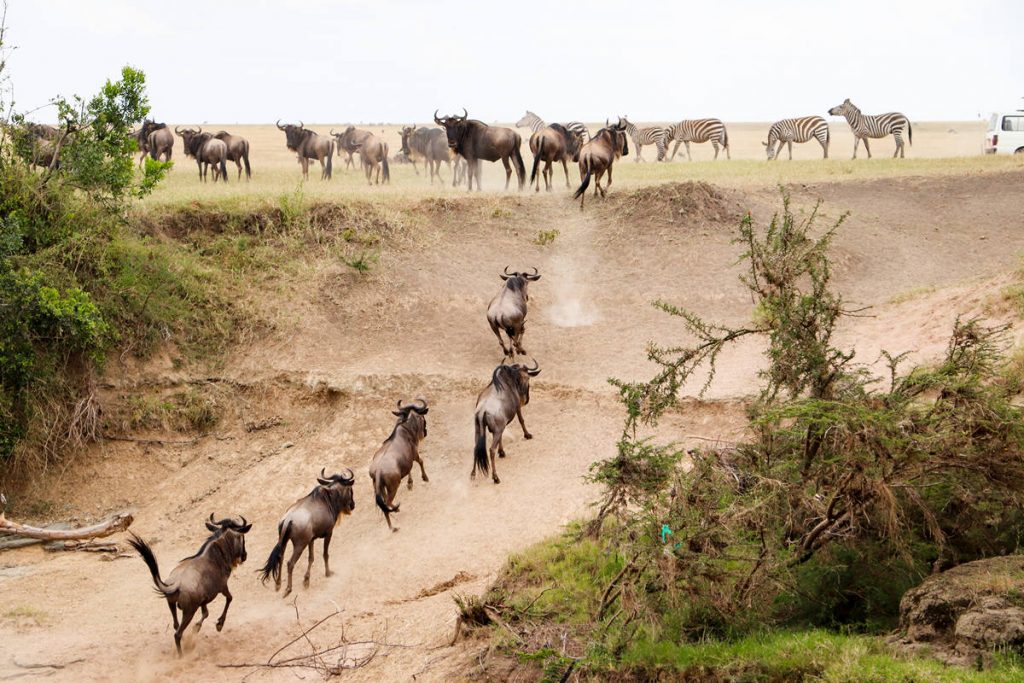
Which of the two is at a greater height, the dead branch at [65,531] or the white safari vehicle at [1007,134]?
the white safari vehicle at [1007,134]

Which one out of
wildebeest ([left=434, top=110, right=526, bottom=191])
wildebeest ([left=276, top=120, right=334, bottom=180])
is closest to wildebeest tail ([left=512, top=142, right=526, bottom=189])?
wildebeest ([left=434, top=110, right=526, bottom=191])

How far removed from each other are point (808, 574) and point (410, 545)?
4.98 m

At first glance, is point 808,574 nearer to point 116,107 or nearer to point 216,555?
point 216,555

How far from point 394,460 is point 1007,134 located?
80.3 feet

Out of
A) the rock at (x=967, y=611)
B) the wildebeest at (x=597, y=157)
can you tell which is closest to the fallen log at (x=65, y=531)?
the rock at (x=967, y=611)

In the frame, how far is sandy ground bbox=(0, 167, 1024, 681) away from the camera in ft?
33.4

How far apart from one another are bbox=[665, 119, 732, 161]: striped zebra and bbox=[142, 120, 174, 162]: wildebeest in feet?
59.1

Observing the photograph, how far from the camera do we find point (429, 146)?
29.8m

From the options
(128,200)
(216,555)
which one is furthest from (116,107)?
(216,555)

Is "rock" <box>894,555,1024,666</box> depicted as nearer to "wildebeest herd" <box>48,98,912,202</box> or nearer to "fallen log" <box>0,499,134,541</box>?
"fallen log" <box>0,499,134,541</box>

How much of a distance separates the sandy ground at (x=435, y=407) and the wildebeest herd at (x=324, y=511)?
0.33 meters

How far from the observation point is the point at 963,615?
6.79 m

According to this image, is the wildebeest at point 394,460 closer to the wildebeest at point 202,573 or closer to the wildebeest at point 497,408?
the wildebeest at point 497,408

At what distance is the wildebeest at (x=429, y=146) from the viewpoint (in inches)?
1156
